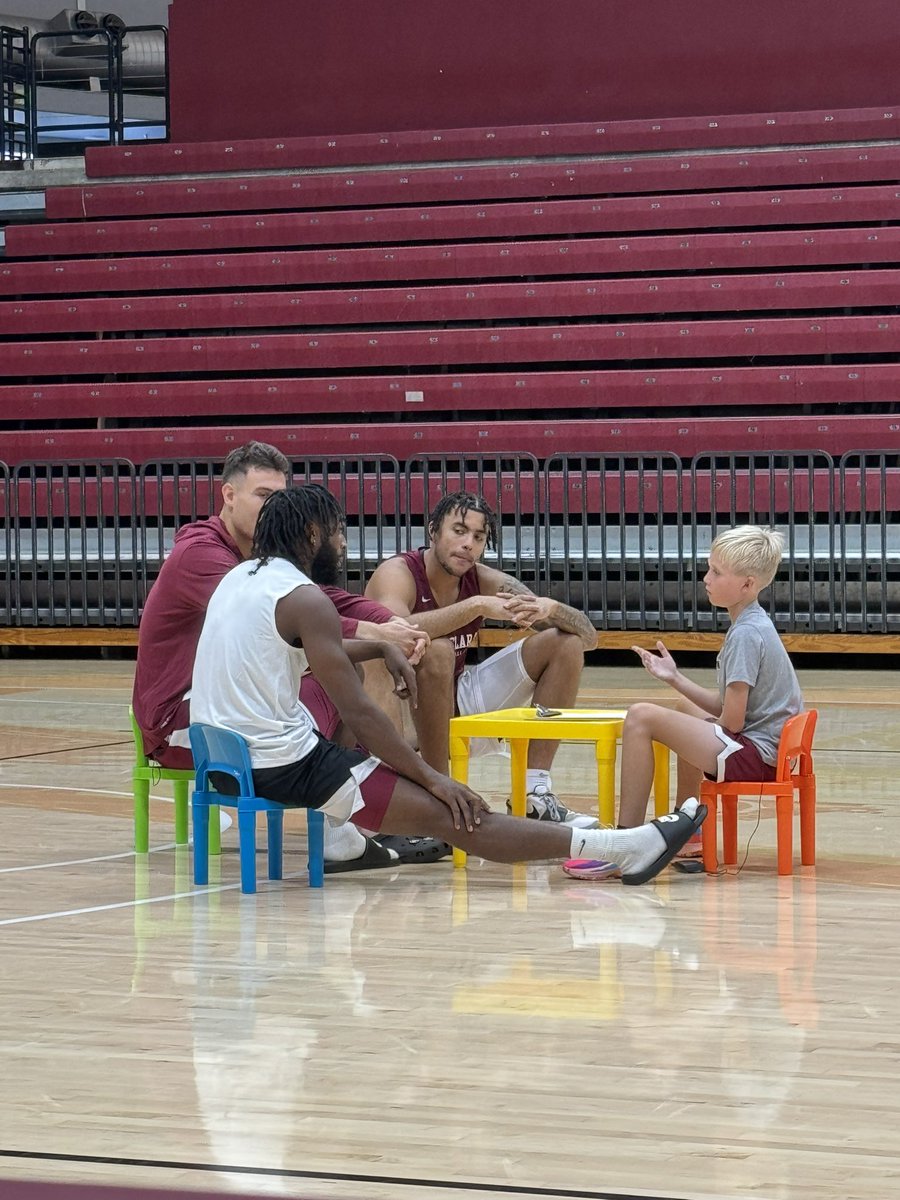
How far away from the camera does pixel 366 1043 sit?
9.55ft

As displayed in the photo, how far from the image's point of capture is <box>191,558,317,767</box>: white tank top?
4258 mm

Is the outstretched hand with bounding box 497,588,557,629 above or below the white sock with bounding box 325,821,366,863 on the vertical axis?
above

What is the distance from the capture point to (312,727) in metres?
4.35

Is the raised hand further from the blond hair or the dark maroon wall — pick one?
the dark maroon wall

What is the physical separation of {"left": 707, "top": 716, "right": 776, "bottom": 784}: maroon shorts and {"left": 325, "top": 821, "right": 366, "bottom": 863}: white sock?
0.97 metres

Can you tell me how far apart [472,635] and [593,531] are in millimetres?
5607

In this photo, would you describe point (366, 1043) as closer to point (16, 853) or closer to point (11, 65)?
point (16, 853)

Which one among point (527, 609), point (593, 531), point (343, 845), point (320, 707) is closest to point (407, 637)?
point (320, 707)

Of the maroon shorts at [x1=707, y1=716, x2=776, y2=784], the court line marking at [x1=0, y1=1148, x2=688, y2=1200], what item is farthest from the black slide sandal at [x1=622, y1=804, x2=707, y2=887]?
the court line marking at [x1=0, y1=1148, x2=688, y2=1200]

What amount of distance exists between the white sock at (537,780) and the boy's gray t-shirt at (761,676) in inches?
27.8

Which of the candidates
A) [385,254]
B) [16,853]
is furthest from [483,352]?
[16,853]

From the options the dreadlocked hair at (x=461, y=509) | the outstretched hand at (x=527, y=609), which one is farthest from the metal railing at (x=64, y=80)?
the outstretched hand at (x=527, y=609)

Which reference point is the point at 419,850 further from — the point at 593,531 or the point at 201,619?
the point at 593,531

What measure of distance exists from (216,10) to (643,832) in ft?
41.7
